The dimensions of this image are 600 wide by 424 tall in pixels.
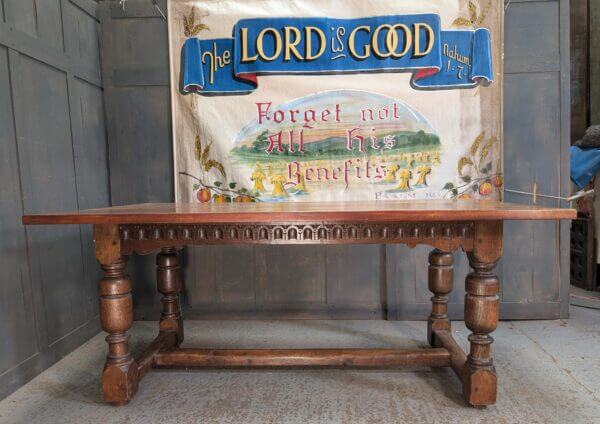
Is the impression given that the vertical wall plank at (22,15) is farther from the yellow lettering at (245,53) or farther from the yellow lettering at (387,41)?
Result: the yellow lettering at (387,41)

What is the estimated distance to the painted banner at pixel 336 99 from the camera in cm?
269

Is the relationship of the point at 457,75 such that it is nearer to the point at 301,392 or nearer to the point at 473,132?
the point at 473,132

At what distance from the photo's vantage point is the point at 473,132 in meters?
2.71

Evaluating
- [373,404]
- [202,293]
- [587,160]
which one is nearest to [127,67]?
[202,293]

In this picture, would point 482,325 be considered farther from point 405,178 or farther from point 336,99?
point 336,99

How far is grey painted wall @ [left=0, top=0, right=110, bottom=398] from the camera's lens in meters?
1.97

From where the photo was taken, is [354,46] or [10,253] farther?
[354,46]

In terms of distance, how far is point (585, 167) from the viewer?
3242 millimetres

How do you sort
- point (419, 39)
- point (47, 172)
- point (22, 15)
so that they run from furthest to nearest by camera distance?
1. point (419, 39)
2. point (47, 172)
3. point (22, 15)

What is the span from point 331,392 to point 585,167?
110 inches

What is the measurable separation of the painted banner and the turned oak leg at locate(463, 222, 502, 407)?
43.3 inches

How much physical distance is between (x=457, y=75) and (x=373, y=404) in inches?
82.4

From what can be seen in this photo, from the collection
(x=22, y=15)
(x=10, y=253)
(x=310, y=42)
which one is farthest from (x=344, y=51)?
(x=10, y=253)

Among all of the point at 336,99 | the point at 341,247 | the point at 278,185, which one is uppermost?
the point at 336,99
